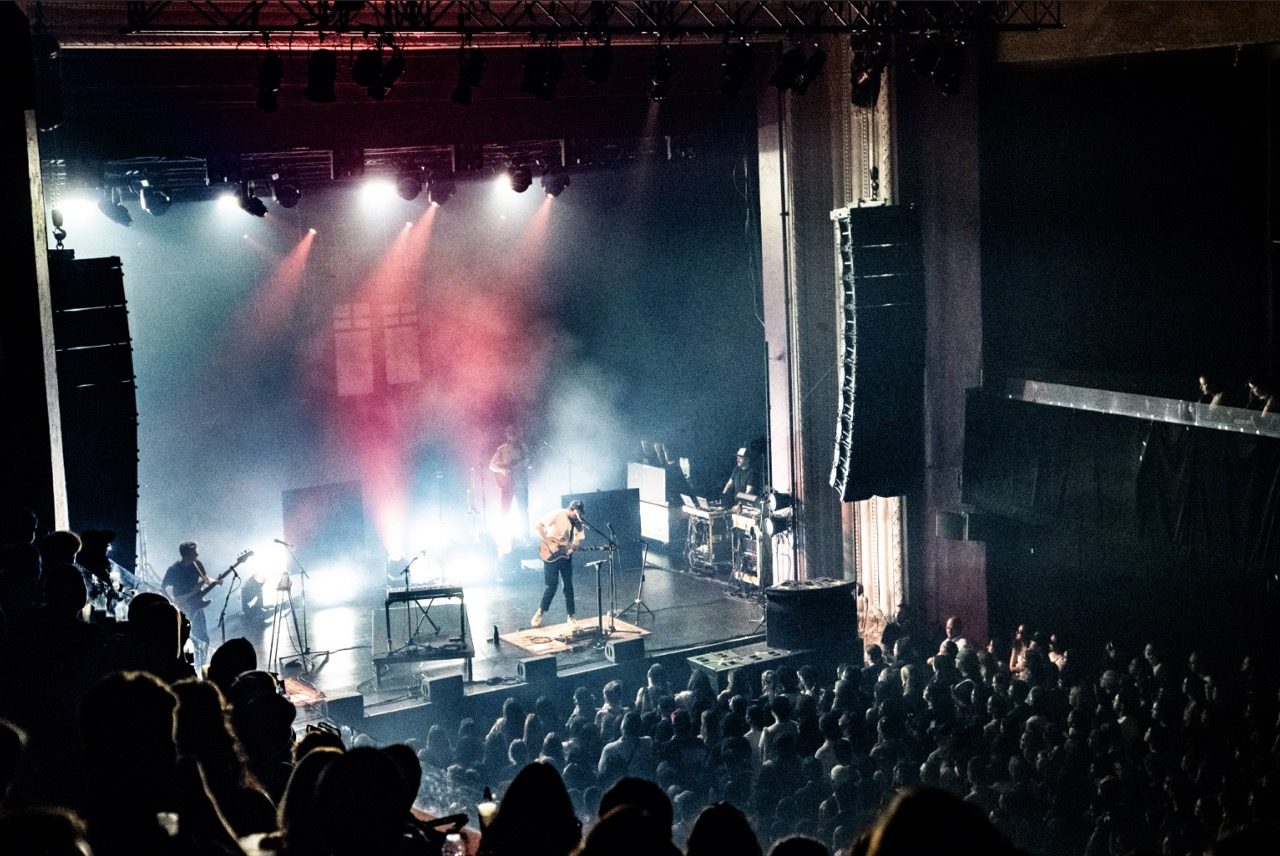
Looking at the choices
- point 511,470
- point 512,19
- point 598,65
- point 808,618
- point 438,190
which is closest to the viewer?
point 598,65

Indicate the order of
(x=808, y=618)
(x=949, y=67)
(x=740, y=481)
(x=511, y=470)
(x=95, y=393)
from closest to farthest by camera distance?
(x=95, y=393) < (x=949, y=67) < (x=808, y=618) < (x=740, y=481) < (x=511, y=470)

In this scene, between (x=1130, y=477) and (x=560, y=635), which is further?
(x=560, y=635)

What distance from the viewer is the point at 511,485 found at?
Result: 17.0 m

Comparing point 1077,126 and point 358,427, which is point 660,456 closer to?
point 358,427

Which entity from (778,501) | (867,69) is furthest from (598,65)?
(778,501)

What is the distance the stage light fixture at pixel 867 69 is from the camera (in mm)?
11125

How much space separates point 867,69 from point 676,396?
7.74 metres

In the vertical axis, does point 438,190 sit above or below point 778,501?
above

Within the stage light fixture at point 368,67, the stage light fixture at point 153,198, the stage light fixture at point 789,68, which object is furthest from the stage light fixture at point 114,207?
the stage light fixture at point 789,68

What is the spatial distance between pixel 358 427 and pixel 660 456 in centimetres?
427

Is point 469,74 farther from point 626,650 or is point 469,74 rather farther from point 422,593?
point 626,650

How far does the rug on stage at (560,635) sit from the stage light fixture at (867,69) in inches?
222

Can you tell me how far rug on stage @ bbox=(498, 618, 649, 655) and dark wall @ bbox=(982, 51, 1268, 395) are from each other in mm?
4467

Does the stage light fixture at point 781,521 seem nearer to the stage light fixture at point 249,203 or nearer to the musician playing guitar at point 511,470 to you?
the musician playing guitar at point 511,470
